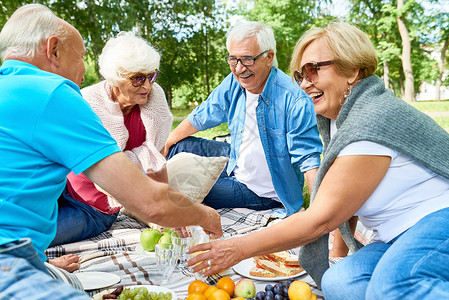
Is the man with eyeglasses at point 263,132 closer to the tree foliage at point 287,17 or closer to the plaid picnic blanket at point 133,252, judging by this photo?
the plaid picnic blanket at point 133,252

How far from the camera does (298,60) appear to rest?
2373 mm

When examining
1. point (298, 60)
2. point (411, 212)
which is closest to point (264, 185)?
point (298, 60)

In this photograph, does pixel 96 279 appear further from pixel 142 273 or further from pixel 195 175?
pixel 195 175

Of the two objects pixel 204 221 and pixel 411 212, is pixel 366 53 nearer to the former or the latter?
pixel 411 212

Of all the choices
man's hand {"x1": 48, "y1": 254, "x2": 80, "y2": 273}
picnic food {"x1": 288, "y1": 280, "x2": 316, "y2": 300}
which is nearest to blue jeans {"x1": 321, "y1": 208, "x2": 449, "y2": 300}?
picnic food {"x1": 288, "y1": 280, "x2": 316, "y2": 300}

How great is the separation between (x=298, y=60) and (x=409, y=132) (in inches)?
30.4

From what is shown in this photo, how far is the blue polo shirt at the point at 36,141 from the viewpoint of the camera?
1.41 metres

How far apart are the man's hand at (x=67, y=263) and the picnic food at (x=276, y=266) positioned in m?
1.15

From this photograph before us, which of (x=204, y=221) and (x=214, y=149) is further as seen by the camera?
(x=214, y=149)

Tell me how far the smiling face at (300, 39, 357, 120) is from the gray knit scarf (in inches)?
4.7

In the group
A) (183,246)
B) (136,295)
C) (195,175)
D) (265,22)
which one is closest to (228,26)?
(265,22)

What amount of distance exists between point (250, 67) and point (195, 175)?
3.71ft

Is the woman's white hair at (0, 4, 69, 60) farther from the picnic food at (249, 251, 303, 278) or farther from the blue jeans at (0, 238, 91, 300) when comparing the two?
the picnic food at (249, 251, 303, 278)

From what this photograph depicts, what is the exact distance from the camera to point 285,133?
12.5 ft
